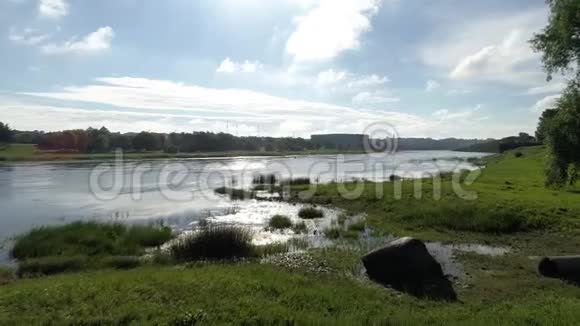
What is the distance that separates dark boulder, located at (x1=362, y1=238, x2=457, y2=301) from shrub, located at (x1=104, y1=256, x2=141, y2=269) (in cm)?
880

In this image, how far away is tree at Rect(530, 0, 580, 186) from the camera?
19.6 metres

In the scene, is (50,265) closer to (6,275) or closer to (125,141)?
(6,275)

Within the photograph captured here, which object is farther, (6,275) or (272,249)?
(272,249)

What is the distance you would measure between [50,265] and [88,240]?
3.53 metres

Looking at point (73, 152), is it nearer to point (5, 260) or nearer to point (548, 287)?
point (5, 260)

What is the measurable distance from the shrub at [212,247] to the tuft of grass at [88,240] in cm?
246

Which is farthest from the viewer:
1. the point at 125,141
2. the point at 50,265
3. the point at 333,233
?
the point at 125,141

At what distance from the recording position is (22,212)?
3067 cm

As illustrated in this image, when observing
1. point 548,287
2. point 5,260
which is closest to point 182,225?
point 5,260

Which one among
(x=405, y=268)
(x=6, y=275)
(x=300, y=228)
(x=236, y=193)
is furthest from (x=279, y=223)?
(x=236, y=193)

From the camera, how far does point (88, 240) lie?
62.8ft

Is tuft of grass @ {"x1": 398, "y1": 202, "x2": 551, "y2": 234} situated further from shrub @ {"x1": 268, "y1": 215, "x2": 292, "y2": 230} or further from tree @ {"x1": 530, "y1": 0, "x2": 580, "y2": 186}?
shrub @ {"x1": 268, "y1": 215, "x2": 292, "y2": 230}

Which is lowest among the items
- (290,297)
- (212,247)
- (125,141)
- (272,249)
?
(272,249)

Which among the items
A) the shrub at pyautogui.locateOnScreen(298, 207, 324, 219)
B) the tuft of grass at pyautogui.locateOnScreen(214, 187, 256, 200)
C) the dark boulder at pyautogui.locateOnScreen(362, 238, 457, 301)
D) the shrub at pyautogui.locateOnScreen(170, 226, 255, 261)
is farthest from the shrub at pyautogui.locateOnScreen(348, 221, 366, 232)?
the tuft of grass at pyautogui.locateOnScreen(214, 187, 256, 200)
